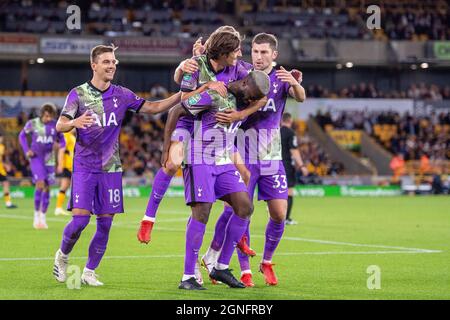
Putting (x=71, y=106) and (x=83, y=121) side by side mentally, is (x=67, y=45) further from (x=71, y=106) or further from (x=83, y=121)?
(x=83, y=121)

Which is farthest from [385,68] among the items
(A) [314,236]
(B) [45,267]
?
(B) [45,267]

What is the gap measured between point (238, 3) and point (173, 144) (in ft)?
139

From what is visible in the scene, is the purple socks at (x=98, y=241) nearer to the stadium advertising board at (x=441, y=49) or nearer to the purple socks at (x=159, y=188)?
the purple socks at (x=159, y=188)

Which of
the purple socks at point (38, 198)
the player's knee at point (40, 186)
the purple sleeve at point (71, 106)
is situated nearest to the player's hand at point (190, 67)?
the purple sleeve at point (71, 106)

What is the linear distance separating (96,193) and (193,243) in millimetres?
1346

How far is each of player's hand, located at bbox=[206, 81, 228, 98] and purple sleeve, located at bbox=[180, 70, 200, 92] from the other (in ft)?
0.47

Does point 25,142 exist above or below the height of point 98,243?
above

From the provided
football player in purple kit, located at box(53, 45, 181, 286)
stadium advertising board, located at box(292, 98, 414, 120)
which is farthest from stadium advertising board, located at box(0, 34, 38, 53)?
football player in purple kit, located at box(53, 45, 181, 286)

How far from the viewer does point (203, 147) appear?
10.3m

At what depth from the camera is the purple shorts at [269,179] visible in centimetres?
1124

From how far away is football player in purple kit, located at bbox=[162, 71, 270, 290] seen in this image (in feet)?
33.5

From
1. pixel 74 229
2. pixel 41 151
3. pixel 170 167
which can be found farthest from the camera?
pixel 41 151

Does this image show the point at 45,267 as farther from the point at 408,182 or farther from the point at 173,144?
the point at 408,182

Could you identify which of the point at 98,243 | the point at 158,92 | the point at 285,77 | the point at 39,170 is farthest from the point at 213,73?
the point at 158,92
